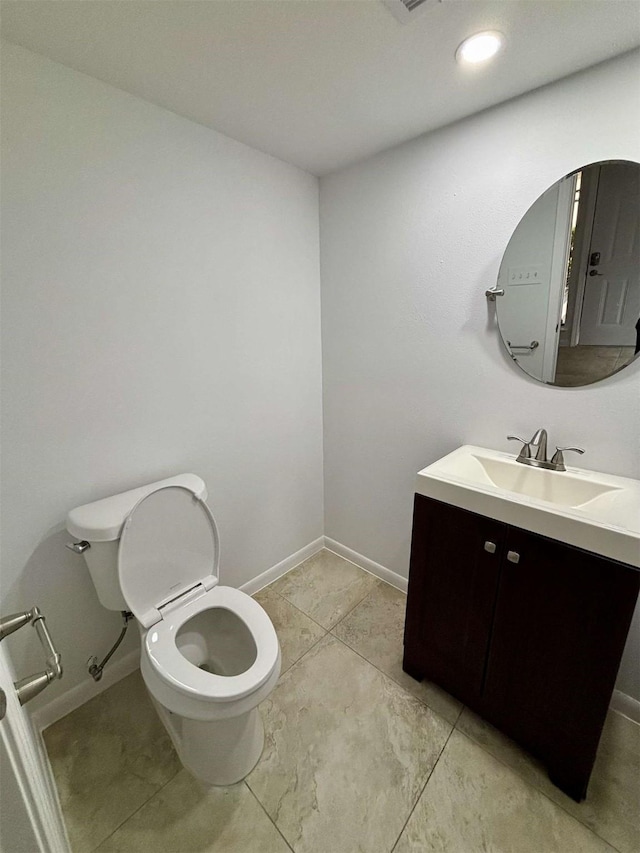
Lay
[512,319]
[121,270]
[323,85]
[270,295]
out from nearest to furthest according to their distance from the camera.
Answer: [323,85]
[121,270]
[512,319]
[270,295]

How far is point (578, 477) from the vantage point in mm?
1241

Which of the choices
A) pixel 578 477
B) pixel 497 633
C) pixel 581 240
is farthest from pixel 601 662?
pixel 581 240

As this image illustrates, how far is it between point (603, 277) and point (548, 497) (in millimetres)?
766

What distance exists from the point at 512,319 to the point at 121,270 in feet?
4.74

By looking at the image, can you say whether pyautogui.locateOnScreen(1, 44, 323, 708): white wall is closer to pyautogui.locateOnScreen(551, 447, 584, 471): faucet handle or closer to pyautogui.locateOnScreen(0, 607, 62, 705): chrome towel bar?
pyautogui.locateOnScreen(0, 607, 62, 705): chrome towel bar

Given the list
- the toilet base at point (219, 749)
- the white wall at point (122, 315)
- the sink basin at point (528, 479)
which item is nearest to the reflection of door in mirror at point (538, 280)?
the sink basin at point (528, 479)

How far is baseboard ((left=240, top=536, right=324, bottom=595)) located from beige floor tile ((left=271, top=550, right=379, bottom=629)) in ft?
0.10

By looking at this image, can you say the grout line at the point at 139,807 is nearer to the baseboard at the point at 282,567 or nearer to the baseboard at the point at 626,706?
the baseboard at the point at 282,567

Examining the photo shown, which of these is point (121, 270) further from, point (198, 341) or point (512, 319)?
point (512, 319)

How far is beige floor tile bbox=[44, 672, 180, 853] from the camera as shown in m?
1.07

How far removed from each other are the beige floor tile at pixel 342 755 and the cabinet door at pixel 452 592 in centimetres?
20

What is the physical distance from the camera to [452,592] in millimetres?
1255

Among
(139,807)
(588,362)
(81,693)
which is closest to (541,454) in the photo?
(588,362)

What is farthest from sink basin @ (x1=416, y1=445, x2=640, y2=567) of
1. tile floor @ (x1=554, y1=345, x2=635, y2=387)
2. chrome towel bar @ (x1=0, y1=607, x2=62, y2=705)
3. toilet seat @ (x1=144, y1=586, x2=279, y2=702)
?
chrome towel bar @ (x1=0, y1=607, x2=62, y2=705)
